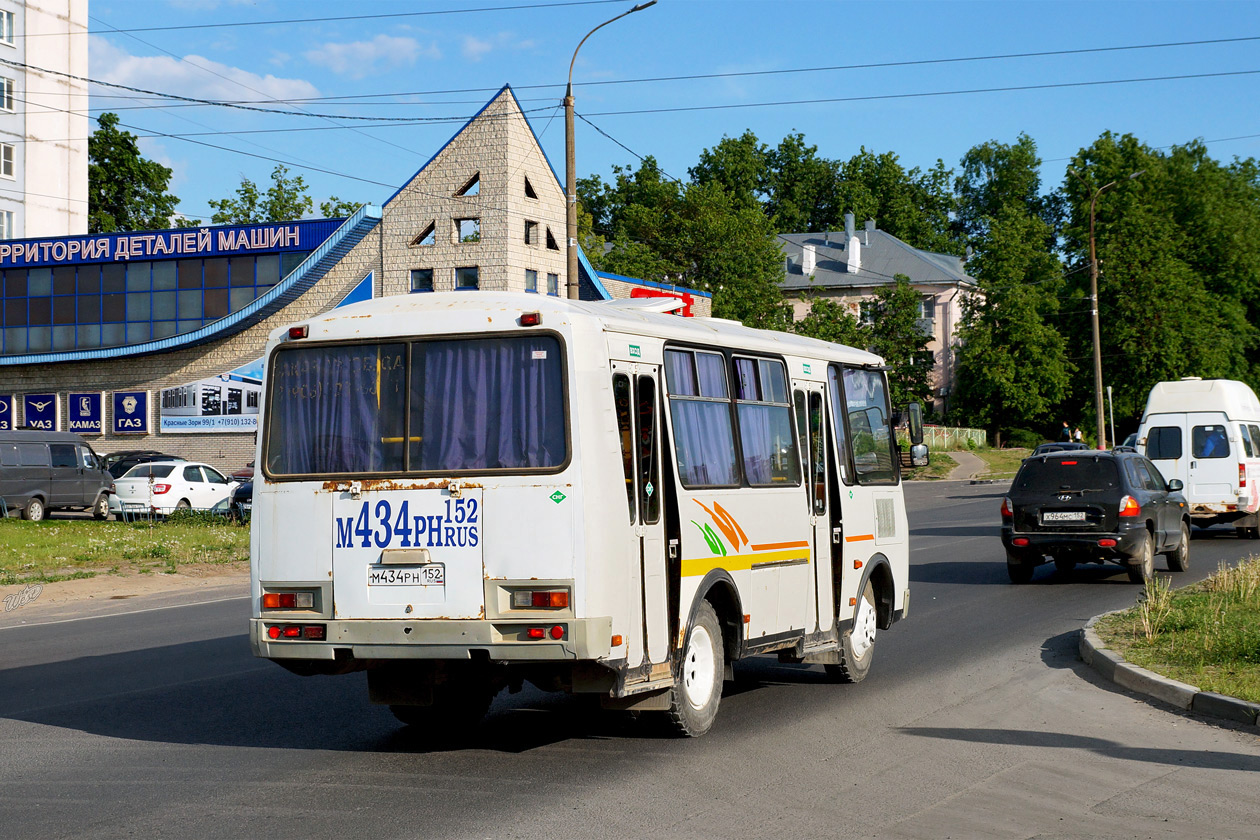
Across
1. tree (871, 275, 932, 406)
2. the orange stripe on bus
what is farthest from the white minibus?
tree (871, 275, 932, 406)

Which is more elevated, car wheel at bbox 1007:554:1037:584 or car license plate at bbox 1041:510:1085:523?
car license plate at bbox 1041:510:1085:523

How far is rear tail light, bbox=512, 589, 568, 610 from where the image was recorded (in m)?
7.33

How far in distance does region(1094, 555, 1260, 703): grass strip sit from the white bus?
359 cm

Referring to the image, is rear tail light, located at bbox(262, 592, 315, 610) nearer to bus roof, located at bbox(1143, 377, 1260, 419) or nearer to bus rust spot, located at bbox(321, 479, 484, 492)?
bus rust spot, located at bbox(321, 479, 484, 492)

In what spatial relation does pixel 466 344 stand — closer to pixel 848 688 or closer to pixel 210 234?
pixel 848 688

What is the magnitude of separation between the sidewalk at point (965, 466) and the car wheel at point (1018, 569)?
40.3 metres

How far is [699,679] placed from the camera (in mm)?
8523

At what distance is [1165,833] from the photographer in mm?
6281

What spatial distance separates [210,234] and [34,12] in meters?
34.5

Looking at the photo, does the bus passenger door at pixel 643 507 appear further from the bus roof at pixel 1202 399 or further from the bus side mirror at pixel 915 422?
the bus roof at pixel 1202 399

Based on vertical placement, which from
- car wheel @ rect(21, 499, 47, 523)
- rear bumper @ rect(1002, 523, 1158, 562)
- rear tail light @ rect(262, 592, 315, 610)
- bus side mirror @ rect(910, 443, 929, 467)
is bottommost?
rear bumper @ rect(1002, 523, 1158, 562)

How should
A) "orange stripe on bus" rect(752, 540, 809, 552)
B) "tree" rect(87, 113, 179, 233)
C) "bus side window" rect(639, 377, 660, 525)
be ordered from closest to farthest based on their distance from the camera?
"bus side window" rect(639, 377, 660, 525), "orange stripe on bus" rect(752, 540, 809, 552), "tree" rect(87, 113, 179, 233)

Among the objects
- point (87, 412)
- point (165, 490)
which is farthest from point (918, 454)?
point (87, 412)

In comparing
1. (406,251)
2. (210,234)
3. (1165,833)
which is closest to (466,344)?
(1165,833)
